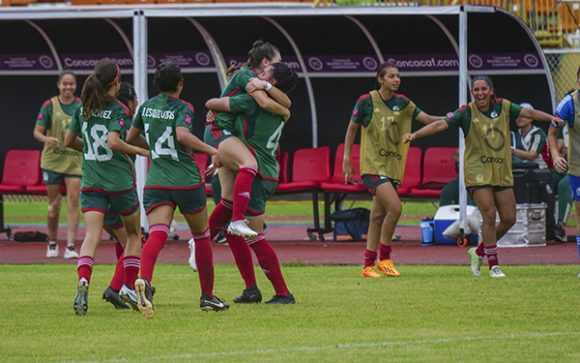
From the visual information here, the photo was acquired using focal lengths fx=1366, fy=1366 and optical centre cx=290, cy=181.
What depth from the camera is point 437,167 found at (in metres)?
21.4

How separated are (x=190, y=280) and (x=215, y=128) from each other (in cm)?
281

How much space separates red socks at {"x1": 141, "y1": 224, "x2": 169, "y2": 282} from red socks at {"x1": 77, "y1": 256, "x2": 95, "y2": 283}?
49cm

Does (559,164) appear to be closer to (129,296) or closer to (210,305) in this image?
(210,305)

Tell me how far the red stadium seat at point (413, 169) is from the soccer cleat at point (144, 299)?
11212 millimetres

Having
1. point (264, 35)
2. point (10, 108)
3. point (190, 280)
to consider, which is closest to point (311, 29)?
point (264, 35)

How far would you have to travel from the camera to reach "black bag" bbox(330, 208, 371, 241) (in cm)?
2075

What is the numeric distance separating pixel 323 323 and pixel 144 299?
1.34m

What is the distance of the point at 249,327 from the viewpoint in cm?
962

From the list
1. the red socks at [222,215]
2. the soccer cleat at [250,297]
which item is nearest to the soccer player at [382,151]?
the red socks at [222,215]

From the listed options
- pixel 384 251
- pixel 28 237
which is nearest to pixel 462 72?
pixel 384 251

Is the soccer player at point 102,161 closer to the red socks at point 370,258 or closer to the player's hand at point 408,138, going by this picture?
the player's hand at point 408,138

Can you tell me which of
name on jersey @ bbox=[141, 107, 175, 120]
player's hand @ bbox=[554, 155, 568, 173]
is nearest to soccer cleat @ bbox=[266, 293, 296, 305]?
name on jersey @ bbox=[141, 107, 175, 120]

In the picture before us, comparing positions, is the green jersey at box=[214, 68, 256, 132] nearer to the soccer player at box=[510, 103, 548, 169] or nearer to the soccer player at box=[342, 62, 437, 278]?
the soccer player at box=[342, 62, 437, 278]

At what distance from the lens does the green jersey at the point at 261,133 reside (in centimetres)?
1143
